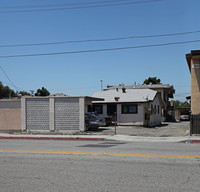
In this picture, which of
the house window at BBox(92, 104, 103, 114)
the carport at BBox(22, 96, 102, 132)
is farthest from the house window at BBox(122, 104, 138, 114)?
the carport at BBox(22, 96, 102, 132)

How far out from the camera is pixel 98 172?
7.74m

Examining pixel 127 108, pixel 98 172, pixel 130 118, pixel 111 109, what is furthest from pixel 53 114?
pixel 98 172

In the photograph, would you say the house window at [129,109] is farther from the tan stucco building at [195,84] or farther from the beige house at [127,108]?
the tan stucco building at [195,84]

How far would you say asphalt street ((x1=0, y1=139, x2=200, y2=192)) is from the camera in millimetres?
6305

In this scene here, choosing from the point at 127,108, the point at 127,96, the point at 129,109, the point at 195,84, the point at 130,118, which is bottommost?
the point at 130,118

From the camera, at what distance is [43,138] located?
773 inches

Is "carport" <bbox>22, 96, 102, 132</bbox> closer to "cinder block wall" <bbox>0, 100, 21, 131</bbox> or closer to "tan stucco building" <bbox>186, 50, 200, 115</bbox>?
"cinder block wall" <bbox>0, 100, 21, 131</bbox>

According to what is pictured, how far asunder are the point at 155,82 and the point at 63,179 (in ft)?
234

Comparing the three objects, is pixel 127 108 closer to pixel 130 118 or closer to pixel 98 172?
pixel 130 118

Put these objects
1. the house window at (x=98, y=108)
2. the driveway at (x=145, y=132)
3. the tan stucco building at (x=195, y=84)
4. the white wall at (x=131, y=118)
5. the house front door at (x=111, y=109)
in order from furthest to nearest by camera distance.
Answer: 1. the house window at (x=98, y=108)
2. the house front door at (x=111, y=109)
3. the white wall at (x=131, y=118)
4. the tan stucco building at (x=195, y=84)
5. the driveway at (x=145, y=132)

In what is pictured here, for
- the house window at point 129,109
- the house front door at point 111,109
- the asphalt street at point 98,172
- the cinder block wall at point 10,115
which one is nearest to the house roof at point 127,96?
the house front door at point 111,109

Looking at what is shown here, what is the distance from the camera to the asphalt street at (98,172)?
20.7 ft

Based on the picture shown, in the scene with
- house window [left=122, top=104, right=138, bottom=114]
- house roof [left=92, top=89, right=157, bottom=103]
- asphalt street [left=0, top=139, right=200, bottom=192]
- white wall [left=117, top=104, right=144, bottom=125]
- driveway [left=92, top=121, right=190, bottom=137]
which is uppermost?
house roof [left=92, top=89, right=157, bottom=103]

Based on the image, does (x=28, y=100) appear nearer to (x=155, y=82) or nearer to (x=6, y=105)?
(x=6, y=105)
